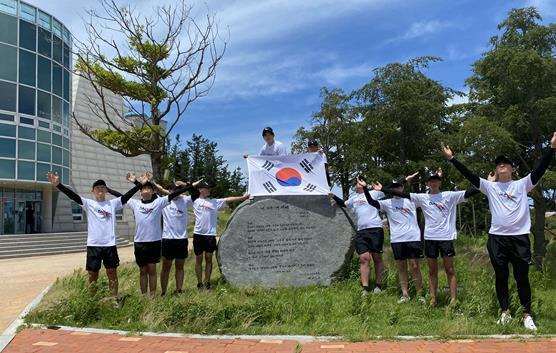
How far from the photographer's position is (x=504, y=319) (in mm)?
5676

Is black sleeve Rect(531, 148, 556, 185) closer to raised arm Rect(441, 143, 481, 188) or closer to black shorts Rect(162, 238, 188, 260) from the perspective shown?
raised arm Rect(441, 143, 481, 188)

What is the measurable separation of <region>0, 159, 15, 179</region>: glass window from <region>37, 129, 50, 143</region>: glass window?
7.18 ft

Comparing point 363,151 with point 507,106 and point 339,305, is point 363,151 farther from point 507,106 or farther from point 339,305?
point 339,305

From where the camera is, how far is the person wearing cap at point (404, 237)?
716cm

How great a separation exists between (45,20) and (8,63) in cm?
408

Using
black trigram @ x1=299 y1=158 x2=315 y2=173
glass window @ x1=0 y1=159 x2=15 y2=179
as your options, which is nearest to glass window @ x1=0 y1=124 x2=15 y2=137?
glass window @ x1=0 y1=159 x2=15 y2=179

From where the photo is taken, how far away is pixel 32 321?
6219 mm

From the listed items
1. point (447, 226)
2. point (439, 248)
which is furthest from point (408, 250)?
point (447, 226)

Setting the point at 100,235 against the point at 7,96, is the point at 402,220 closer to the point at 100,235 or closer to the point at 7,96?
the point at 100,235

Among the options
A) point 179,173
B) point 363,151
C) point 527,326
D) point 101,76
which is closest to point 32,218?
point 179,173

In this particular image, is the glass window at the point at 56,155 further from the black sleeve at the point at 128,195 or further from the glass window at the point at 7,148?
the black sleeve at the point at 128,195

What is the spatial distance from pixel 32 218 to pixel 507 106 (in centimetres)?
2738

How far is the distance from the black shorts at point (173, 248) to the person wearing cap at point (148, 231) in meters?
0.40

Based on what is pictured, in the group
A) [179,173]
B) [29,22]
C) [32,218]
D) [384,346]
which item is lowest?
[384,346]
